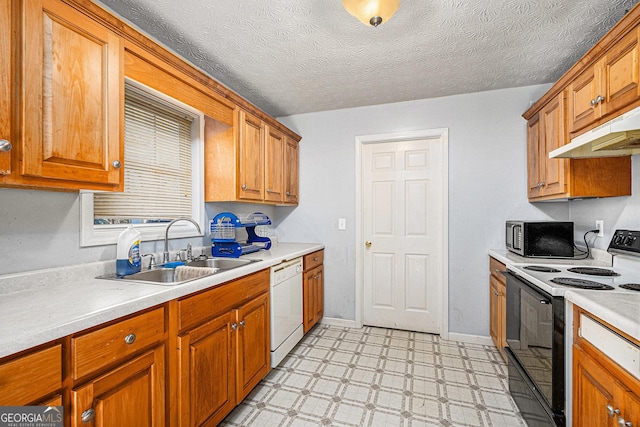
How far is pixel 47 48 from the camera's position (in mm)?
1132

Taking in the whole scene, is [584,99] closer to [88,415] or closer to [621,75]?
[621,75]

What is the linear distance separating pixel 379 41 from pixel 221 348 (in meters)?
2.17

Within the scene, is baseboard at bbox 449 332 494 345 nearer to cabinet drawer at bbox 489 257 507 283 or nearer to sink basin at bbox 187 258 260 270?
cabinet drawer at bbox 489 257 507 283

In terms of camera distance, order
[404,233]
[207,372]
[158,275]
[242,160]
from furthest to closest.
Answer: [404,233], [242,160], [158,275], [207,372]

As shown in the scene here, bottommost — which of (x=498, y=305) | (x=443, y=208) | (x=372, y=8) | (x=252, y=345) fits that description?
(x=252, y=345)

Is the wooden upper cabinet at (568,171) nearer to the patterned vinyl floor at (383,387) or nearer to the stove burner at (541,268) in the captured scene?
the stove burner at (541,268)

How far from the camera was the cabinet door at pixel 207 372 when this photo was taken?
1.39m

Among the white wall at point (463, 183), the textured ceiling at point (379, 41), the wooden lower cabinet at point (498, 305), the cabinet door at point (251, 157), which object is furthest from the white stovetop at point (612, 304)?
the cabinet door at point (251, 157)

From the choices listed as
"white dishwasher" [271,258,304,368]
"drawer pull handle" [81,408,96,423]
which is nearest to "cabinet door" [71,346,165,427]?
"drawer pull handle" [81,408,96,423]

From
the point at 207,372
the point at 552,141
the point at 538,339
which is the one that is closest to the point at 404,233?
the point at 552,141

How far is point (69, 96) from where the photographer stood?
120cm

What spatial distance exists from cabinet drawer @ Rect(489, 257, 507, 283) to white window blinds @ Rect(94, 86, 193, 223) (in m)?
2.55

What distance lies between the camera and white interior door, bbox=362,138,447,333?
3070mm

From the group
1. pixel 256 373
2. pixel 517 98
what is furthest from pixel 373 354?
pixel 517 98
